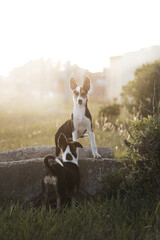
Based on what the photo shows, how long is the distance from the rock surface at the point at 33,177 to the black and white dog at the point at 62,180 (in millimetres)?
339

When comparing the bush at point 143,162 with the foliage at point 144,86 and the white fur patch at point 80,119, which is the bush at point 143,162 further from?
the foliage at point 144,86

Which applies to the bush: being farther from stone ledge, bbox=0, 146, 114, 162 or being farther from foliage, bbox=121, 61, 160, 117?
foliage, bbox=121, 61, 160, 117

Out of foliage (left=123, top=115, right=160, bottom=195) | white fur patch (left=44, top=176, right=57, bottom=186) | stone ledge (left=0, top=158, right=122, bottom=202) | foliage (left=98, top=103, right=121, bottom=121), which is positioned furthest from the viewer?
foliage (left=98, top=103, right=121, bottom=121)

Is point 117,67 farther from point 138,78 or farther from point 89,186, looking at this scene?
point 89,186

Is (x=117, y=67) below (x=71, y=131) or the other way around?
the other way around

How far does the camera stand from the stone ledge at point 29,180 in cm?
493

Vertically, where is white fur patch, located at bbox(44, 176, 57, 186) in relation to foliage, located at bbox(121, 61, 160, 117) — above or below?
below

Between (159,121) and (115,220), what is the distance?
172 cm

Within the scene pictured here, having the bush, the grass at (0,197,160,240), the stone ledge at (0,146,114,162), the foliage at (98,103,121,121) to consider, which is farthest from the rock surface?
the foliage at (98,103,121,121)

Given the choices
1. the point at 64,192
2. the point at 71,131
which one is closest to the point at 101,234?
the point at 64,192

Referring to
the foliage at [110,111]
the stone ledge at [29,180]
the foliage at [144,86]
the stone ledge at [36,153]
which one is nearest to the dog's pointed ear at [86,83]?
the stone ledge at [29,180]

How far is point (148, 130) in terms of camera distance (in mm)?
4594

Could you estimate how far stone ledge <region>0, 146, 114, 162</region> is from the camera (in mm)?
6541

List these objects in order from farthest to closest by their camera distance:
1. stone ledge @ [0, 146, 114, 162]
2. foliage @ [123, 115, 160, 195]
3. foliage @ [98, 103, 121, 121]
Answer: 1. foliage @ [98, 103, 121, 121]
2. stone ledge @ [0, 146, 114, 162]
3. foliage @ [123, 115, 160, 195]
